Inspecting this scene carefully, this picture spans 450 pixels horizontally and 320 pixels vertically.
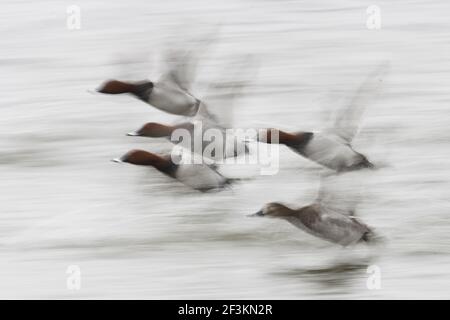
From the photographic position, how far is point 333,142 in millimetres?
2762

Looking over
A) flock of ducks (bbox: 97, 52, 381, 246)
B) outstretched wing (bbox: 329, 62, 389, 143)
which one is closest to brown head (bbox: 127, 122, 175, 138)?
flock of ducks (bbox: 97, 52, 381, 246)

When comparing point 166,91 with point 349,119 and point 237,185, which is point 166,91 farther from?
point 349,119

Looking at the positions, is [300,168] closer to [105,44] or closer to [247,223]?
[247,223]

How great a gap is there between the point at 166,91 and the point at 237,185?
0.37 metres

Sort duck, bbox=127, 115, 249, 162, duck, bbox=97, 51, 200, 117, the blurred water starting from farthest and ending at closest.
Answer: duck, bbox=97, 51, 200, 117 < duck, bbox=127, 115, 249, 162 < the blurred water

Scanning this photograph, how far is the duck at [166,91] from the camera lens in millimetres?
3014

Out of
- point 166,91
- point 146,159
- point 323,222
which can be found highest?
point 166,91

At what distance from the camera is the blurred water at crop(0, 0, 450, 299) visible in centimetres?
247

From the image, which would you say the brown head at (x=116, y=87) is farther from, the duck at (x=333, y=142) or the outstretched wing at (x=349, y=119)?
the outstretched wing at (x=349, y=119)

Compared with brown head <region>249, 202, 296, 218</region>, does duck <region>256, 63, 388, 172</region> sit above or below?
above

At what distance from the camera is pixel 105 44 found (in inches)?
161

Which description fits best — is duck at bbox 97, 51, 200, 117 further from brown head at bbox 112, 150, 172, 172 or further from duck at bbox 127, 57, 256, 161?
brown head at bbox 112, 150, 172, 172

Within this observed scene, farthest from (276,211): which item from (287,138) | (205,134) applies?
(205,134)
